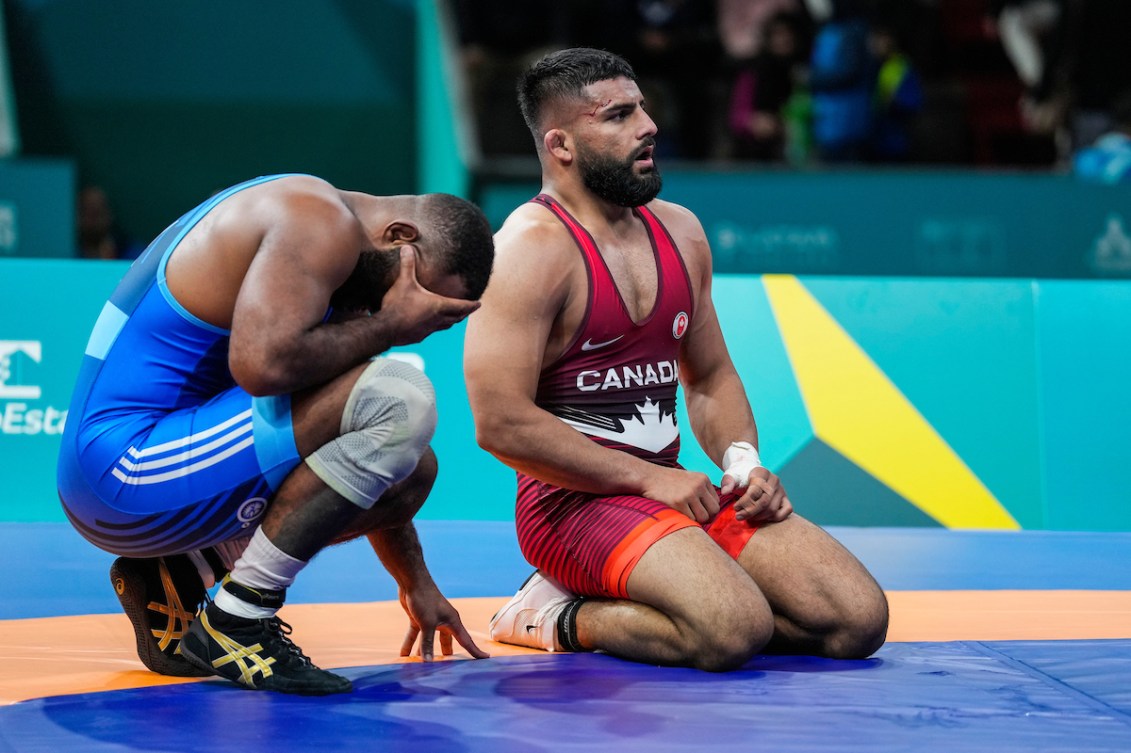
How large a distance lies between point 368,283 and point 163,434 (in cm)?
55

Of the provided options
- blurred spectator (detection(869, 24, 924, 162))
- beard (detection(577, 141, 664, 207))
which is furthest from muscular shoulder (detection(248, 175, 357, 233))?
blurred spectator (detection(869, 24, 924, 162))

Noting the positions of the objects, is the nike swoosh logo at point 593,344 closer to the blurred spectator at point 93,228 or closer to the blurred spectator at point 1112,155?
the blurred spectator at point 93,228

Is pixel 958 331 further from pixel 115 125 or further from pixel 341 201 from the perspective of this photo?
pixel 115 125

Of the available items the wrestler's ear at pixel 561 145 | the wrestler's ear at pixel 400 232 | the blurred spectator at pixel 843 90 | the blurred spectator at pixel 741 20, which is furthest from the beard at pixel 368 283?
the blurred spectator at pixel 741 20

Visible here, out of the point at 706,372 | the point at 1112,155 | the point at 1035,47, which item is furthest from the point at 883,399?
the point at 1035,47

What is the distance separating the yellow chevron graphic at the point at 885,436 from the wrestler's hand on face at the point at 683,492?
82.7 inches

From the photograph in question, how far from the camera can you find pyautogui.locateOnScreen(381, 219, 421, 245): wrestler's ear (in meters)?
3.19

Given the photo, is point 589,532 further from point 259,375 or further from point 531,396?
point 259,375

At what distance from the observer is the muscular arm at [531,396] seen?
3.65 meters

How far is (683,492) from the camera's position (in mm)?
3723

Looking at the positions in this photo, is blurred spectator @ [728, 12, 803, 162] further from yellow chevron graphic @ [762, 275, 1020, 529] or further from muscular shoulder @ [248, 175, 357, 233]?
muscular shoulder @ [248, 175, 357, 233]

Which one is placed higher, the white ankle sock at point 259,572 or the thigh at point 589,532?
the thigh at point 589,532

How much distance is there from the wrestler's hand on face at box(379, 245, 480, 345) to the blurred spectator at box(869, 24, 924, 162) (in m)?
7.32

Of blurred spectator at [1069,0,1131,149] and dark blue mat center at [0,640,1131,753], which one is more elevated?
blurred spectator at [1069,0,1131,149]
